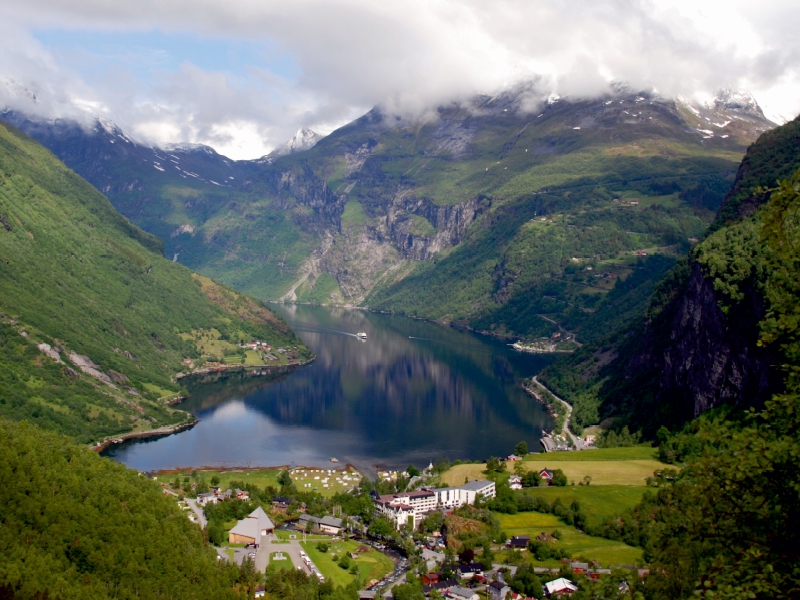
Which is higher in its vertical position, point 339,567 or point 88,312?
point 88,312

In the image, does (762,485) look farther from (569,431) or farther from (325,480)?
(569,431)

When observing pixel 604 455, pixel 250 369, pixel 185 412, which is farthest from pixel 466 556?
pixel 250 369

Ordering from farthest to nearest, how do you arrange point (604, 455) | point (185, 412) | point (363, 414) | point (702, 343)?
1. point (363, 414)
2. point (185, 412)
3. point (702, 343)
4. point (604, 455)

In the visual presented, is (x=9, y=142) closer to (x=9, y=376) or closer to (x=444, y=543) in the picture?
(x=9, y=376)

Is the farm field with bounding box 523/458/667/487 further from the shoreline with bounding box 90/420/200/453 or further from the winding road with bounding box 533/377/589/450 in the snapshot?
the shoreline with bounding box 90/420/200/453

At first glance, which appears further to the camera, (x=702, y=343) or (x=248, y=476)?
(x=702, y=343)

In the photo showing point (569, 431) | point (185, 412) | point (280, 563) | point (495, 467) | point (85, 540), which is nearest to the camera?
point (85, 540)
